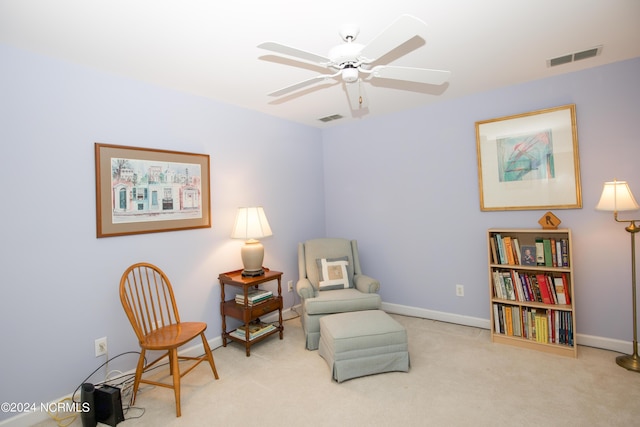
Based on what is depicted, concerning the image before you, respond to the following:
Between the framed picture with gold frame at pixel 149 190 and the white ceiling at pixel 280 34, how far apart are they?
2.13ft

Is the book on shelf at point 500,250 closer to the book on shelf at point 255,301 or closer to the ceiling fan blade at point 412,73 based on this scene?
the ceiling fan blade at point 412,73

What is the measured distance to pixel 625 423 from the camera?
181cm

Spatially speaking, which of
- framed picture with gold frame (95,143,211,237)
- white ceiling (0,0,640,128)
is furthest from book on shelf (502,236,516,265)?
framed picture with gold frame (95,143,211,237)

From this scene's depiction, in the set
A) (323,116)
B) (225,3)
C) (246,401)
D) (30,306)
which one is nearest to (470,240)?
(323,116)

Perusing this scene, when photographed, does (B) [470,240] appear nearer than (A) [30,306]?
No

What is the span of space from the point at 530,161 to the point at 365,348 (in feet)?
7.56

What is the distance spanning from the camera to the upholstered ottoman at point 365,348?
7.68 ft

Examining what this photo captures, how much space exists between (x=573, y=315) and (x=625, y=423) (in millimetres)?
894

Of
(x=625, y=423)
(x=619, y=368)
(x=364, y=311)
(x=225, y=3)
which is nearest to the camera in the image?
(x=225, y=3)

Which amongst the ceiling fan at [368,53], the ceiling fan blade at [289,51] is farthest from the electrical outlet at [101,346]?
the ceiling fan blade at [289,51]

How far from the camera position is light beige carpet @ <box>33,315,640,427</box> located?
1927mm

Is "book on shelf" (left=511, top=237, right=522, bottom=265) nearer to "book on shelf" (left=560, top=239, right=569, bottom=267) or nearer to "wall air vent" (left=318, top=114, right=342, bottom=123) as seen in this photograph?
"book on shelf" (left=560, top=239, right=569, bottom=267)

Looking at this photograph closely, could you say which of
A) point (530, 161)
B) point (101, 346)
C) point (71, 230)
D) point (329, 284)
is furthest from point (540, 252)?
point (71, 230)

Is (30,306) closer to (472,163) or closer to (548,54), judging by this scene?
(472,163)
